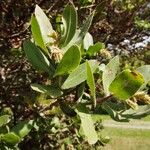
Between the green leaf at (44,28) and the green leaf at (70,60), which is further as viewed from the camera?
the green leaf at (44,28)

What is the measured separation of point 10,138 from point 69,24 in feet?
1.40

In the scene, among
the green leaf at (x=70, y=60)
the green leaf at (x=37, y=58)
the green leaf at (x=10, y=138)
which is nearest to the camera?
the green leaf at (x=70, y=60)

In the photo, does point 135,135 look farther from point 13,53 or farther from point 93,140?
point 93,140

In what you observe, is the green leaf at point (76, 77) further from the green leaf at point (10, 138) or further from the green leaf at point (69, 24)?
the green leaf at point (10, 138)

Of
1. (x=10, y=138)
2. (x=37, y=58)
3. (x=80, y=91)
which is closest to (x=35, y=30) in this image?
(x=37, y=58)

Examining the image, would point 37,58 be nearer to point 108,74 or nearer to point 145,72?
point 108,74

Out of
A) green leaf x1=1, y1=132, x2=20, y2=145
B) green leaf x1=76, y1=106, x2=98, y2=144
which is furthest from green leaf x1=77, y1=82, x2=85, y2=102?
green leaf x1=1, y1=132, x2=20, y2=145

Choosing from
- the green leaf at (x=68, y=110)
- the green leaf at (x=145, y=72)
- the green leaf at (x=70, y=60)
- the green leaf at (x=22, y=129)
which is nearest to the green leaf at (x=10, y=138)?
the green leaf at (x=22, y=129)

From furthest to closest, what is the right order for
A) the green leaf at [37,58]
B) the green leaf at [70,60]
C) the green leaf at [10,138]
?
the green leaf at [10,138], the green leaf at [37,58], the green leaf at [70,60]

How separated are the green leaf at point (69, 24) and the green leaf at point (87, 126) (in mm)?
219

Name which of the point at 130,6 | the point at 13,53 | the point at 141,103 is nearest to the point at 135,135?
the point at 130,6

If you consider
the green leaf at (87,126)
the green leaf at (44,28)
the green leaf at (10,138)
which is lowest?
the green leaf at (10,138)

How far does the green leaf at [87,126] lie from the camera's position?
1.28 metres

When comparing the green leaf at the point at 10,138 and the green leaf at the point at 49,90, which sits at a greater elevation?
the green leaf at the point at 49,90
